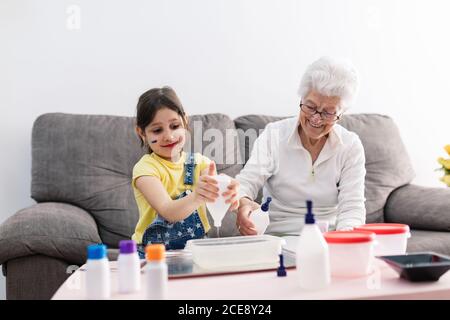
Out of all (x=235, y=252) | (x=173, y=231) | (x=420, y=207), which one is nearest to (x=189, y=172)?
(x=173, y=231)

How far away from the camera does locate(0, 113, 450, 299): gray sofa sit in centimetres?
201

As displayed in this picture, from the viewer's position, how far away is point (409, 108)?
3.40 m

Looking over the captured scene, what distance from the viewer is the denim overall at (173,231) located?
6.05 feet

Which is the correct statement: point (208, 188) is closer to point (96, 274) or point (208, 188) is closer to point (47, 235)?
point (96, 274)

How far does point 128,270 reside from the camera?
1.23 metres

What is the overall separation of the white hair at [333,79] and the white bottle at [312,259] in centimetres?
93

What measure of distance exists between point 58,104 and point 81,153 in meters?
0.40

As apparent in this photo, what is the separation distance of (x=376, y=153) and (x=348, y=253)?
Answer: 5.45 ft

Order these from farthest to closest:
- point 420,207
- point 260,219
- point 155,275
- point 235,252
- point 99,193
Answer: point 420,207 → point 99,193 → point 260,219 → point 235,252 → point 155,275

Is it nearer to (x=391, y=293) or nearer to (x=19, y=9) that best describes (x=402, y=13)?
(x=19, y=9)

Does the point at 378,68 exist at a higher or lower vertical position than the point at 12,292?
higher

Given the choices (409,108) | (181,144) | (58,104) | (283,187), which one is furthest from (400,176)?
(58,104)

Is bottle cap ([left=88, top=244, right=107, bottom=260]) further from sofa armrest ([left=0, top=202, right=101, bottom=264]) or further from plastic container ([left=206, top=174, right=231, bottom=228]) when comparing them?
sofa armrest ([left=0, top=202, right=101, bottom=264])

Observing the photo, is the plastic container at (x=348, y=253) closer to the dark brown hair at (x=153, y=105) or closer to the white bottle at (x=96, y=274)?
the white bottle at (x=96, y=274)
